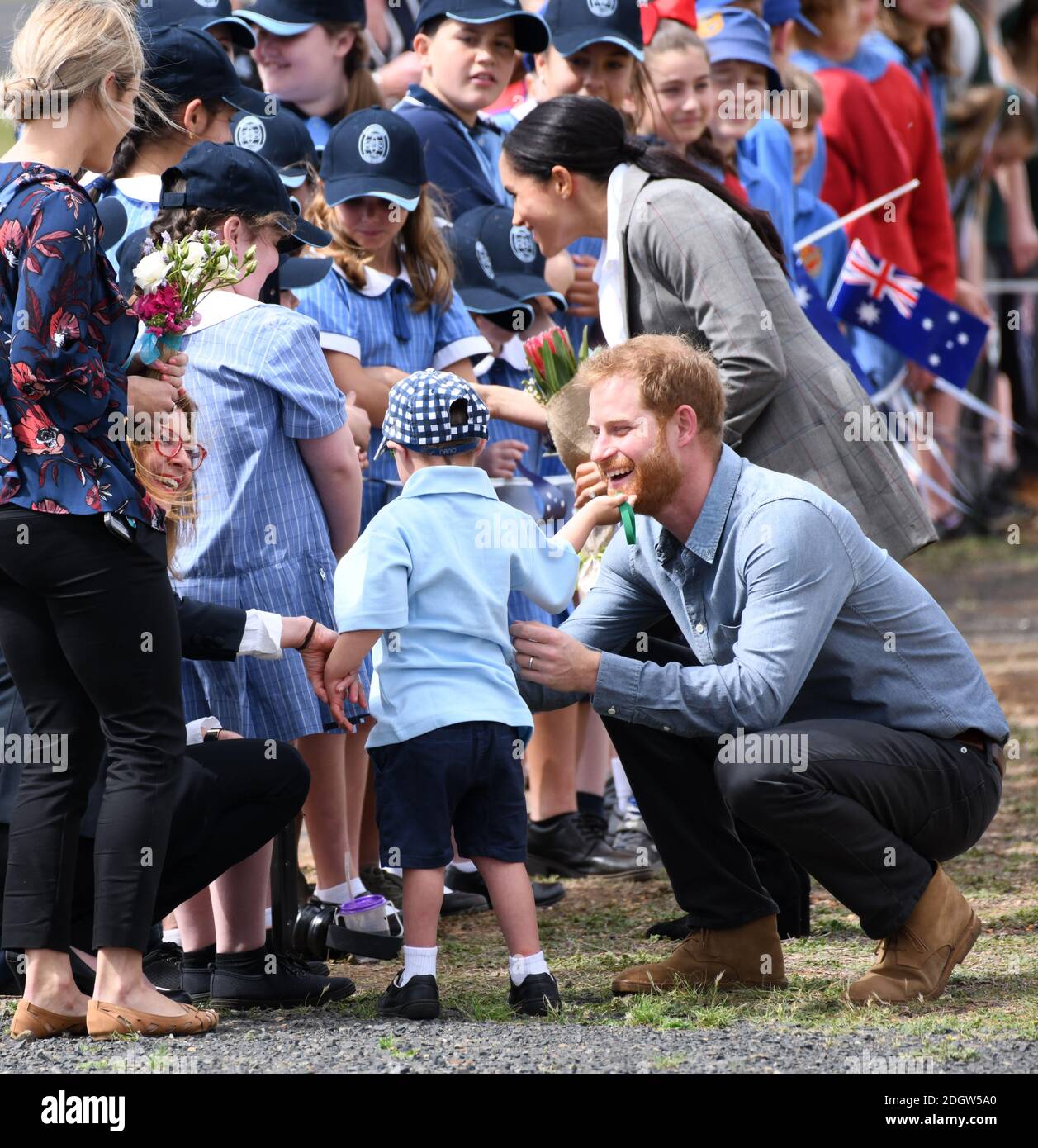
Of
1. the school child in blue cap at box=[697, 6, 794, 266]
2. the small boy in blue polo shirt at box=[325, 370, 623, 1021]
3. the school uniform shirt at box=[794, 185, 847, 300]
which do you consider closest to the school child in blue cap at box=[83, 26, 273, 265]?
the small boy in blue polo shirt at box=[325, 370, 623, 1021]

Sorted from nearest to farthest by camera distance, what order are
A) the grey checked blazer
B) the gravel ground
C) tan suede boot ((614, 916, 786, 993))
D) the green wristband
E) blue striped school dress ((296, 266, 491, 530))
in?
the gravel ground, the green wristband, tan suede boot ((614, 916, 786, 993)), the grey checked blazer, blue striped school dress ((296, 266, 491, 530))

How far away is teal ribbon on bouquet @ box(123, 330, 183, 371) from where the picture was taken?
3.52m

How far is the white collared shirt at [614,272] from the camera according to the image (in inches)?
167

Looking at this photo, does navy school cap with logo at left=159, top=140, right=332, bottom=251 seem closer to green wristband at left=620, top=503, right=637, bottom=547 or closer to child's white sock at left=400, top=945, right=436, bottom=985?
green wristband at left=620, top=503, right=637, bottom=547

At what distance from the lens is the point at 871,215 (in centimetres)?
778

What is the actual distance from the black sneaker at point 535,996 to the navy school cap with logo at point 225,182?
173cm

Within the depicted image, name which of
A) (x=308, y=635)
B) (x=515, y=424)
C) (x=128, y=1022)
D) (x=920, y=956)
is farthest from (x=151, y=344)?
(x=920, y=956)

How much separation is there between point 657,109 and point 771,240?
1.44m

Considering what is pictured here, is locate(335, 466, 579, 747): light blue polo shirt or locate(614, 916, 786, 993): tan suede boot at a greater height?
locate(335, 466, 579, 747): light blue polo shirt

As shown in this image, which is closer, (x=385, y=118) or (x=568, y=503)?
(x=385, y=118)

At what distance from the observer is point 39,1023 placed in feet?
10.9

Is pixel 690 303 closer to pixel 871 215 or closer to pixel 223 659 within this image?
pixel 223 659

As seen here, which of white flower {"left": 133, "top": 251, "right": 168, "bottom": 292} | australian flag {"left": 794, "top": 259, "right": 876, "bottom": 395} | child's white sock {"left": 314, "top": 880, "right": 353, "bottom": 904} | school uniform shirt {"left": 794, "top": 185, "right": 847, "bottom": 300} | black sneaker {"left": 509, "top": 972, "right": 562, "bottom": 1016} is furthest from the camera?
school uniform shirt {"left": 794, "top": 185, "right": 847, "bottom": 300}

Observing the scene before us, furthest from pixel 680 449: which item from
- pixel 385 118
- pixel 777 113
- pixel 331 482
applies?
pixel 777 113
